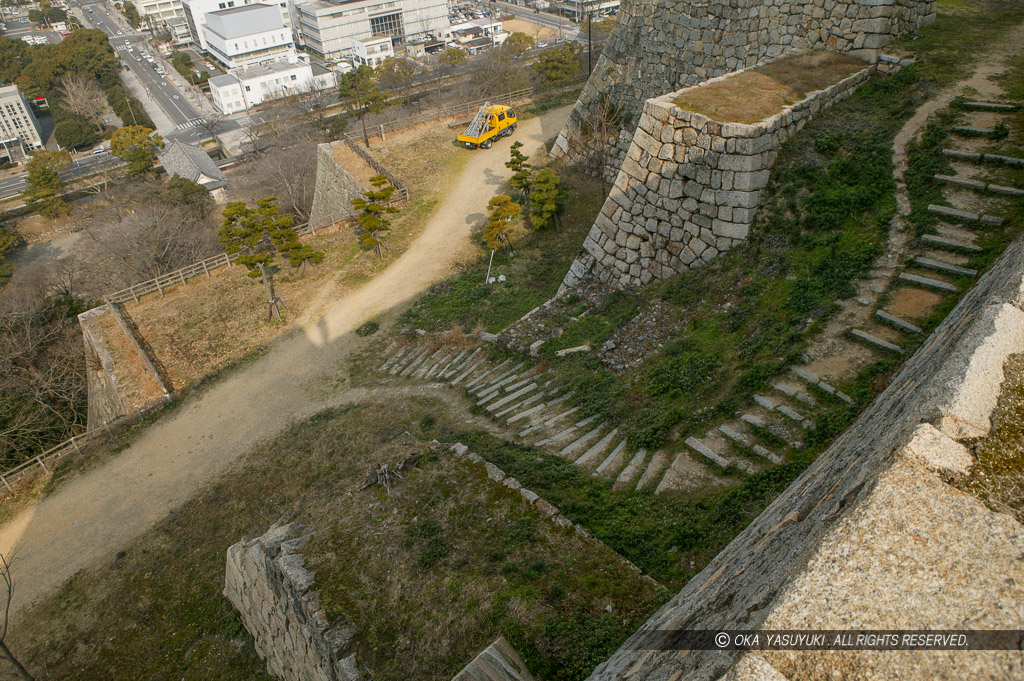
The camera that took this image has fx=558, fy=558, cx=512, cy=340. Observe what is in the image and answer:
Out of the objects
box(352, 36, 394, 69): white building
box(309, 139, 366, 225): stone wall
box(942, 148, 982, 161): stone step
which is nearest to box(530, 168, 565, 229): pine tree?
box(309, 139, 366, 225): stone wall

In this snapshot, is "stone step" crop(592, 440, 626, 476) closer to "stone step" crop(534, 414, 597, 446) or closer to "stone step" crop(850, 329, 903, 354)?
"stone step" crop(534, 414, 597, 446)

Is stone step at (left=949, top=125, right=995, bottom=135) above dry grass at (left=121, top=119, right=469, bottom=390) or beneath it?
above

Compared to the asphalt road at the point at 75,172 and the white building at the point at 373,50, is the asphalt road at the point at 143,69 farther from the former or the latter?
the white building at the point at 373,50

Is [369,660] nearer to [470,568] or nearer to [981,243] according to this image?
[470,568]

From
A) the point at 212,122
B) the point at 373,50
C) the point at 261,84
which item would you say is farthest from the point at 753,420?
the point at 373,50

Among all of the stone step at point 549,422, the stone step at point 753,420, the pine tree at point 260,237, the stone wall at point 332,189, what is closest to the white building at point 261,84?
the stone wall at point 332,189

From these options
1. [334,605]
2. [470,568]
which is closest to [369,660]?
[334,605]
